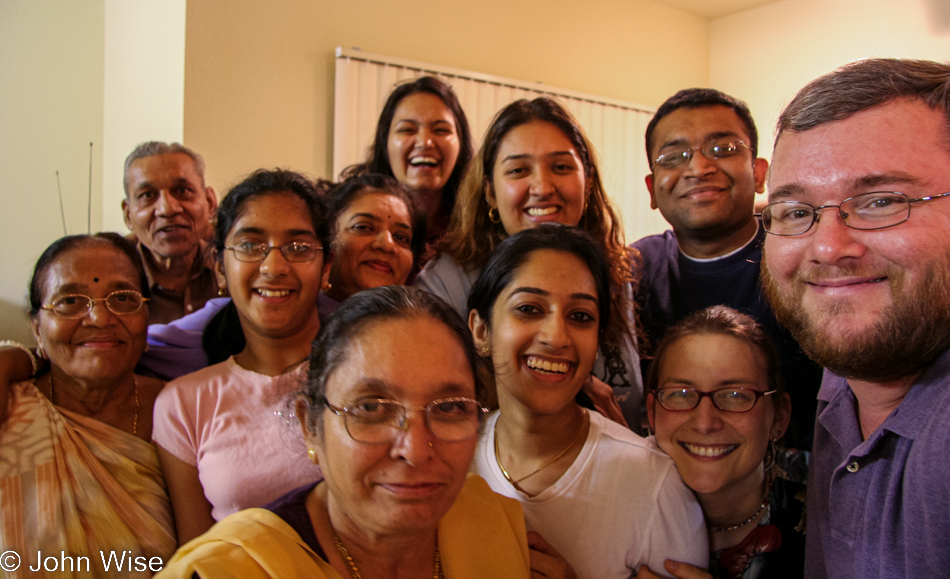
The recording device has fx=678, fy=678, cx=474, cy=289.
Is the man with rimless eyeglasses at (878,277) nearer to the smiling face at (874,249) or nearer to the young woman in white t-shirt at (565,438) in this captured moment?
the smiling face at (874,249)

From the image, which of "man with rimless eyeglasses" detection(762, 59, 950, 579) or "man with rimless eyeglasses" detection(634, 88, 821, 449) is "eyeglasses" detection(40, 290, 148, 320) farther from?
"man with rimless eyeglasses" detection(634, 88, 821, 449)

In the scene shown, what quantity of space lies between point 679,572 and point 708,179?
1.44 metres

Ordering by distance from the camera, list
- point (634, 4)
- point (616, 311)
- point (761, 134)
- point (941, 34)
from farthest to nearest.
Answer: point (761, 134) < point (634, 4) < point (941, 34) < point (616, 311)

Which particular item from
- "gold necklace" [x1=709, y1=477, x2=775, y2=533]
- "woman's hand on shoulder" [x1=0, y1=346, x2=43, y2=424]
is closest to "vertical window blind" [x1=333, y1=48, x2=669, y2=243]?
"gold necklace" [x1=709, y1=477, x2=775, y2=533]

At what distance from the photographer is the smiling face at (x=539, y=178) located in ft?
7.79

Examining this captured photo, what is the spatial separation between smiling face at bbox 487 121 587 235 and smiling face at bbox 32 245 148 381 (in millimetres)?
1263

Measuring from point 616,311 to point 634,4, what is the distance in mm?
4775

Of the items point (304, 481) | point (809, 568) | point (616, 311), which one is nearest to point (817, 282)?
point (809, 568)

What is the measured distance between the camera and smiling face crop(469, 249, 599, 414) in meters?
1.72

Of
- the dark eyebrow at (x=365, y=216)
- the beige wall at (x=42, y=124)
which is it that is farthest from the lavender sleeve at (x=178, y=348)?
the beige wall at (x=42, y=124)

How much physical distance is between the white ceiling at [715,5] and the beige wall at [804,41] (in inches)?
2.7

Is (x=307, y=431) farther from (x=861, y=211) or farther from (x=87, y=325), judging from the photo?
(x=861, y=211)

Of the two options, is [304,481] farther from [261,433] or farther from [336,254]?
[336,254]

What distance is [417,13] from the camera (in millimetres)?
4871
